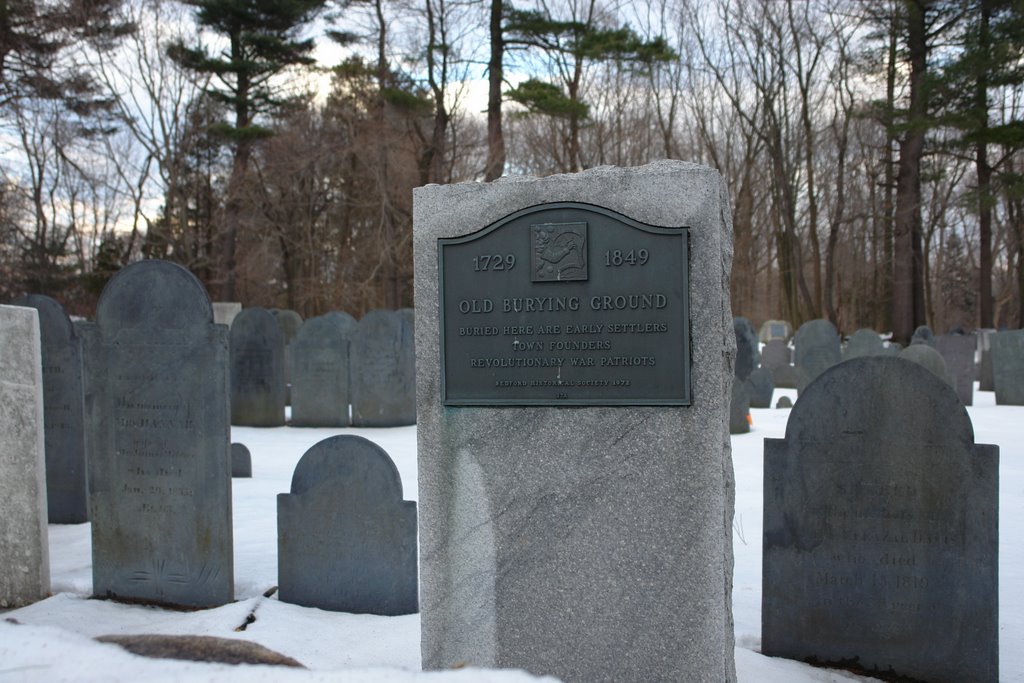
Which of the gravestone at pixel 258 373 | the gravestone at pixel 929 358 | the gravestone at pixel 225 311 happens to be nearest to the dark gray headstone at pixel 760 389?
the gravestone at pixel 929 358

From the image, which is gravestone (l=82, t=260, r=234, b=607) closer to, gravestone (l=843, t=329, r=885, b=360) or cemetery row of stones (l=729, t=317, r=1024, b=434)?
cemetery row of stones (l=729, t=317, r=1024, b=434)

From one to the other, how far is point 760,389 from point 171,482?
11069 mm

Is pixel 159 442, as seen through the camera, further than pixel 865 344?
No

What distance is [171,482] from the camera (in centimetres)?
504

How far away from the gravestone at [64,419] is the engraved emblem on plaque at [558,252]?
200 inches

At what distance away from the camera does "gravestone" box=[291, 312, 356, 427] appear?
484 inches

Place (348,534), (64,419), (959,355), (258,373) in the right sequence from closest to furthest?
(348,534) < (64,419) < (258,373) < (959,355)

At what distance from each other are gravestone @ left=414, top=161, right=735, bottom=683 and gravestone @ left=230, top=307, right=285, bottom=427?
9.49 m

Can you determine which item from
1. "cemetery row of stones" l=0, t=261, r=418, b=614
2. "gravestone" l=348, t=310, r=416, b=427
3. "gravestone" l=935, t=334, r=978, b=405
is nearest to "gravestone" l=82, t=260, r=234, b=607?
"cemetery row of stones" l=0, t=261, r=418, b=614

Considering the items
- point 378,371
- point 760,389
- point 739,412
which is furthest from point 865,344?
point 378,371

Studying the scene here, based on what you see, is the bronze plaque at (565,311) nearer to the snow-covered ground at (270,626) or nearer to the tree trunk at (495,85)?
the snow-covered ground at (270,626)

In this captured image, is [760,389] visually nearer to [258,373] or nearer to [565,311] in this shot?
[258,373]

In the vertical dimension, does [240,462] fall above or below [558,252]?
below

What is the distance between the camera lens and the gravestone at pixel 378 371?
40.0 ft
